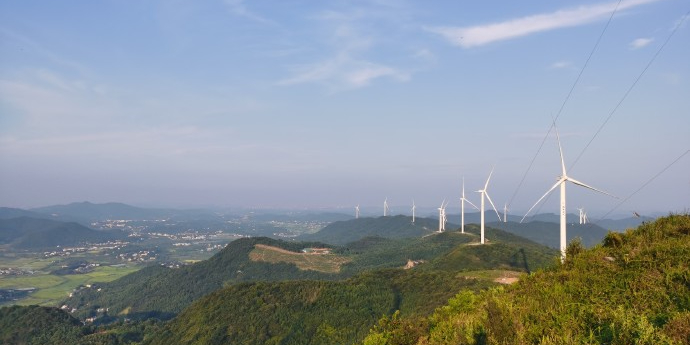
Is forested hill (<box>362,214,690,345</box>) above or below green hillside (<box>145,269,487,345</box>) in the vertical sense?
above

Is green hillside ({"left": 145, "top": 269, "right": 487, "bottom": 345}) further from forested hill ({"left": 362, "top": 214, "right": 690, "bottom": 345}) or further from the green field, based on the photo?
forested hill ({"left": 362, "top": 214, "right": 690, "bottom": 345})

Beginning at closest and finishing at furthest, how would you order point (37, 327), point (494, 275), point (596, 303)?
point (596, 303) < point (494, 275) < point (37, 327)

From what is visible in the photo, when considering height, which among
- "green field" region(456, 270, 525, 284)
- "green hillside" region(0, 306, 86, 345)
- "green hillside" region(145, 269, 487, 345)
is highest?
"green field" region(456, 270, 525, 284)

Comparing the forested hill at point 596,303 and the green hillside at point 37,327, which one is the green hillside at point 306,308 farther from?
the forested hill at point 596,303

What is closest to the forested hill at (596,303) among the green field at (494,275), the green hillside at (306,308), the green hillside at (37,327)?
the green hillside at (306,308)

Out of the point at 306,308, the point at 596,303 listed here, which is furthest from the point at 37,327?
the point at 596,303

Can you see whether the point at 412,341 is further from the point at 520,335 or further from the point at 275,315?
the point at 275,315

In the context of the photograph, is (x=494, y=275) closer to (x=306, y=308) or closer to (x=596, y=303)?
(x=306, y=308)

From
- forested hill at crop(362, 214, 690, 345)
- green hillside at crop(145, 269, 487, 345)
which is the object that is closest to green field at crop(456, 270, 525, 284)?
green hillside at crop(145, 269, 487, 345)

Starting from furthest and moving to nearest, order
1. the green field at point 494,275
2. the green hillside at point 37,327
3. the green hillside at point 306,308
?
1. the green hillside at point 37,327
2. the green hillside at point 306,308
3. the green field at point 494,275
